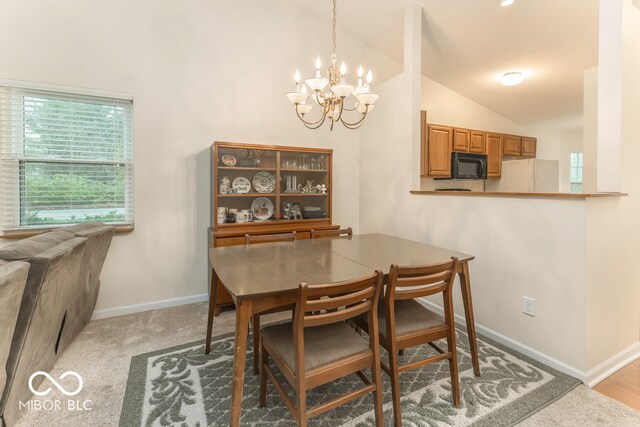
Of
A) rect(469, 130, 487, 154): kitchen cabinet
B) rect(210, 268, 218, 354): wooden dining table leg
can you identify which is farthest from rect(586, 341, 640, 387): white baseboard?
rect(469, 130, 487, 154): kitchen cabinet

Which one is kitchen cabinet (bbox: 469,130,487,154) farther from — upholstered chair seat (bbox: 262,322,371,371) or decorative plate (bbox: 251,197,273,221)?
upholstered chair seat (bbox: 262,322,371,371)

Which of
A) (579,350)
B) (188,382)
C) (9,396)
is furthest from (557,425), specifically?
(9,396)

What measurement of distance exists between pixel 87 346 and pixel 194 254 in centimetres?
122

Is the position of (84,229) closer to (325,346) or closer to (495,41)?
(325,346)

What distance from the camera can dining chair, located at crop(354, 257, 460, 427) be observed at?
161cm

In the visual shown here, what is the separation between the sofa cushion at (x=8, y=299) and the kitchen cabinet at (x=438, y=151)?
13.7 feet

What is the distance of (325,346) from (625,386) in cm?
204

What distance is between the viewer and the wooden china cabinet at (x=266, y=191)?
3.21 m

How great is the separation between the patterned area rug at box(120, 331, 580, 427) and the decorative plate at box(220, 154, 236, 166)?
A: 6.09 ft

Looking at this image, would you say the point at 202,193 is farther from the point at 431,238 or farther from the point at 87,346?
the point at 431,238

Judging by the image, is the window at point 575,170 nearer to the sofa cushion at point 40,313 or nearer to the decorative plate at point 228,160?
the decorative plate at point 228,160

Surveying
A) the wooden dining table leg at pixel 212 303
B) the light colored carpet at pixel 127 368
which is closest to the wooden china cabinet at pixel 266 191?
the light colored carpet at pixel 127 368

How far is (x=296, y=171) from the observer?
12.1ft

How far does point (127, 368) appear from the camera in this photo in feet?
7.06
